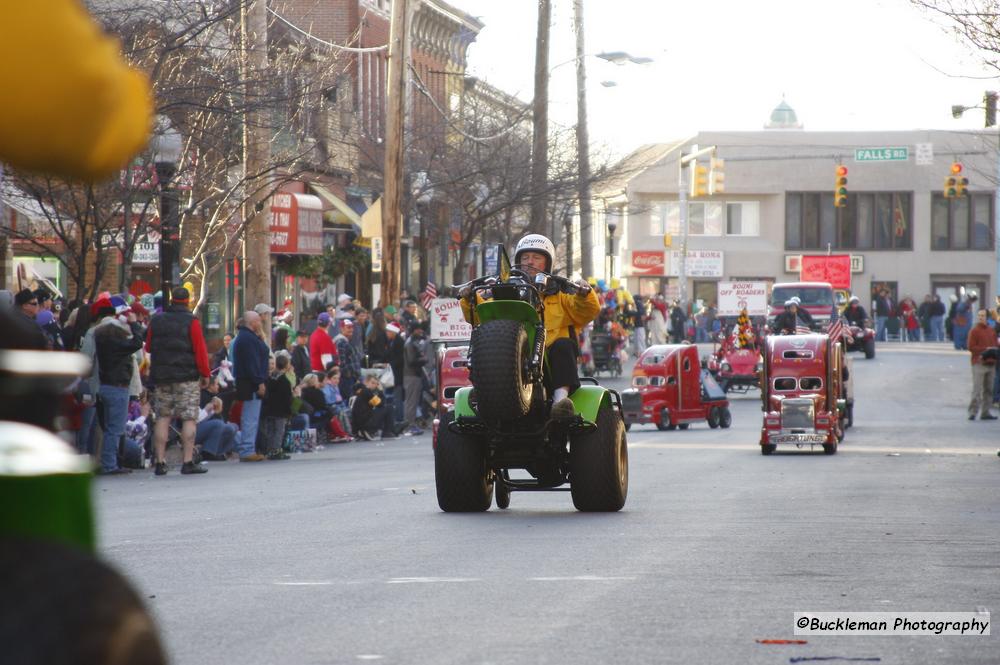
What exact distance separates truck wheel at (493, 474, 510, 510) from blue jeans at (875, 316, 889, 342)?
62.3 m

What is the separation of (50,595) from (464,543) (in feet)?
28.9

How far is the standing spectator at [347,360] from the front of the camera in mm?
26688

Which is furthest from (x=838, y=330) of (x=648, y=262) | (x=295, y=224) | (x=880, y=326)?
(x=648, y=262)

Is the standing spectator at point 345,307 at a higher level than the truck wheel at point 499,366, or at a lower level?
higher

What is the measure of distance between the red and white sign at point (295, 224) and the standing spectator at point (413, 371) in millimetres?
12319

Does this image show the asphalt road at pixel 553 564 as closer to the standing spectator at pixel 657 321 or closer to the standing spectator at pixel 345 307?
the standing spectator at pixel 345 307

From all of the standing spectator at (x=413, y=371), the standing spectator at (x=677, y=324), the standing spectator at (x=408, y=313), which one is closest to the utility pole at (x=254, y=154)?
the standing spectator at (x=413, y=371)

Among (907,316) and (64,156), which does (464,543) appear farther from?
(907,316)

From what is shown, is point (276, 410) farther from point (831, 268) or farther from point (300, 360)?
point (831, 268)

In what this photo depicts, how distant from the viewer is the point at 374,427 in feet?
87.0

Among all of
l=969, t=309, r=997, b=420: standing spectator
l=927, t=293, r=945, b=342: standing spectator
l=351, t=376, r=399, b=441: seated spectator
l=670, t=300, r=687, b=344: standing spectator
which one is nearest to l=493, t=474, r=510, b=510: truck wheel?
l=351, t=376, r=399, b=441: seated spectator

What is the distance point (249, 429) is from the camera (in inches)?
834

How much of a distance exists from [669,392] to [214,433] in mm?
10225

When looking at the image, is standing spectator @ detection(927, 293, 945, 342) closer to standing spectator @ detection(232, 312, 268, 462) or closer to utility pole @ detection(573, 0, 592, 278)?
utility pole @ detection(573, 0, 592, 278)
